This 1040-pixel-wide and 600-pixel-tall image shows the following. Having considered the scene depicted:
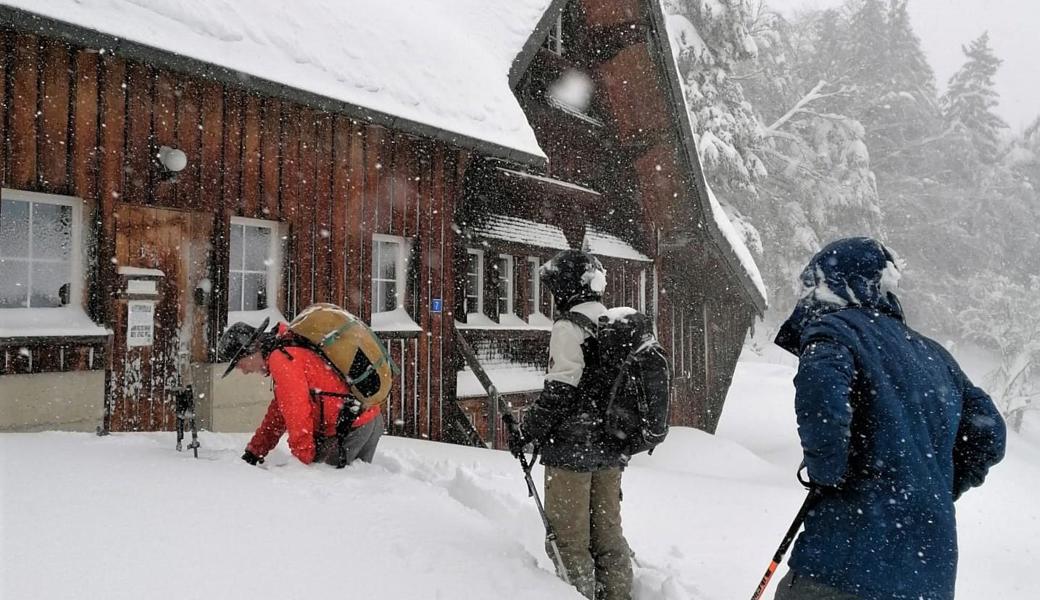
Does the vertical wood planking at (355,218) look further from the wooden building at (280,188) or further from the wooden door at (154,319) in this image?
Result: the wooden door at (154,319)

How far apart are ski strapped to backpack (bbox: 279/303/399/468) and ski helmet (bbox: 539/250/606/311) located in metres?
1.30

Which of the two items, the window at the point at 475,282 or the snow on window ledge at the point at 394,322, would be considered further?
the window at the point at 475,282

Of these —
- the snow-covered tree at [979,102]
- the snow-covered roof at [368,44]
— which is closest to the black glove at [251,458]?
the snow-covered roof at [368,44]

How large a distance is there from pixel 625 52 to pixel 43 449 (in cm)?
957

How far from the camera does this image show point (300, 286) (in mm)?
6598

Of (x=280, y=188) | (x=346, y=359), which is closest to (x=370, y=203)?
(x=280, y=188)

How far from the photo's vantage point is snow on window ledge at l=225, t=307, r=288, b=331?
6.12 m

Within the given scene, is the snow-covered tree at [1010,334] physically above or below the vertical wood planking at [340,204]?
below

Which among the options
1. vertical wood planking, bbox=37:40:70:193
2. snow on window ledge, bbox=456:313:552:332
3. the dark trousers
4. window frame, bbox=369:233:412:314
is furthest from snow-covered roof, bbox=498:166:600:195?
the dark trousers

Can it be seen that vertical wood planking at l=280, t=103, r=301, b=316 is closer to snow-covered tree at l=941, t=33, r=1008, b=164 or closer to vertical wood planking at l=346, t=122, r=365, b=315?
vertical wood planking at l=346, t=122, r=365, b=315

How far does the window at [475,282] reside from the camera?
929cm

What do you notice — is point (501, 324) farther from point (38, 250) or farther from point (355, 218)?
point (38, 250)

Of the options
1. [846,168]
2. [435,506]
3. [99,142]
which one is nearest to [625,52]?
[99,142]

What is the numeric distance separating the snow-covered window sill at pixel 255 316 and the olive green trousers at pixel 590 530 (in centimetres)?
348
